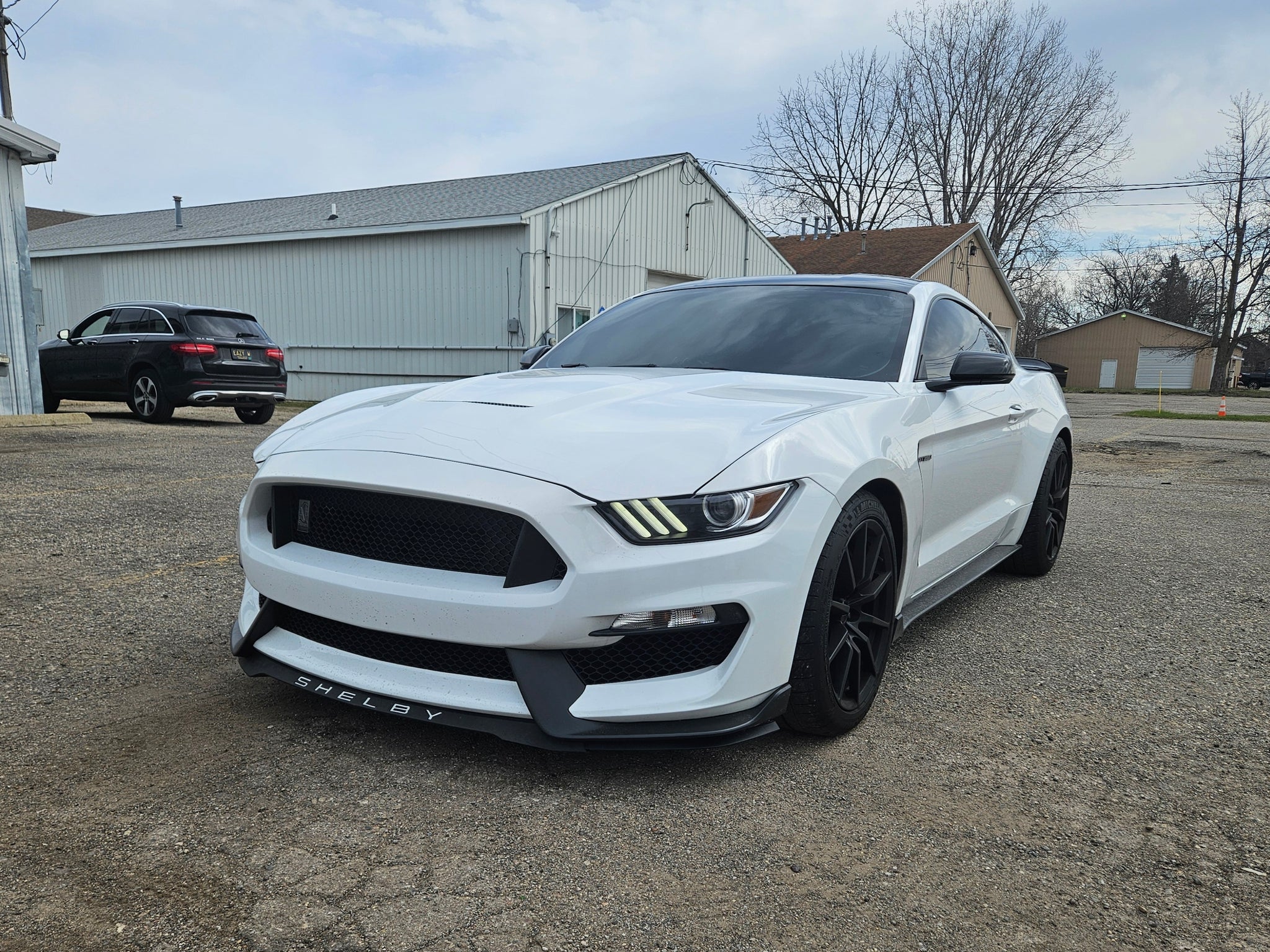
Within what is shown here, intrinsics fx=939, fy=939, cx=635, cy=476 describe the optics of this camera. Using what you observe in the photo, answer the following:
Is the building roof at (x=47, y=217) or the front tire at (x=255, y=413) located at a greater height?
the building roof at (x=47, y=217)

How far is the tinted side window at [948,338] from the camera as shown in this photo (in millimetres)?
3703

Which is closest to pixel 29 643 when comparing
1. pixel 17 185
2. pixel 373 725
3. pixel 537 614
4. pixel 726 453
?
pixel 373 725

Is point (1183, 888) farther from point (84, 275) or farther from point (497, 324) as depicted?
point (84, 275)

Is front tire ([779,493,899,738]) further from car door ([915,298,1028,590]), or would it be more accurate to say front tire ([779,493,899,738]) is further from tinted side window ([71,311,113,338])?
tinted side window ([71,311,113,338])

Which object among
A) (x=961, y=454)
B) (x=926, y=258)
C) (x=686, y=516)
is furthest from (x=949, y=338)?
(x=926, y=258)

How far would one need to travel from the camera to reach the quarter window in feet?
12.1

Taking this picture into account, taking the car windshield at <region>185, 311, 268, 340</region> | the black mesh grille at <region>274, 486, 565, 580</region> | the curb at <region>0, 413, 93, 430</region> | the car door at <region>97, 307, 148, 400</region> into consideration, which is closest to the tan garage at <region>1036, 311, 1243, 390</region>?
the car windshield at <region>185, 311, 268, 340</region>

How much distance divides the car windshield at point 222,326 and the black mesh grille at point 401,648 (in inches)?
411

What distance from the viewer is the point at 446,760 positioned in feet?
8.40

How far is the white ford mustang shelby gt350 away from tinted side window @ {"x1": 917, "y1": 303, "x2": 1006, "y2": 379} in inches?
17.2

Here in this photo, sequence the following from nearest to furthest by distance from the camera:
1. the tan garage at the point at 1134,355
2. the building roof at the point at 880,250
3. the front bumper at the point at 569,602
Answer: the front bumper at the point at 569,602 < the building roof at the point at 880,250 < the tan garage at the point at 1134,355

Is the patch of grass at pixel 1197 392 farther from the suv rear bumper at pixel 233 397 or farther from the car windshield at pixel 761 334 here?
the car windshield at pixel 761 334

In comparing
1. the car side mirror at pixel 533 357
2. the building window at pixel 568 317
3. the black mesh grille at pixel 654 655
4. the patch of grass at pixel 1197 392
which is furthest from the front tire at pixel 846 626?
the patch of grass at pixel 1197 392

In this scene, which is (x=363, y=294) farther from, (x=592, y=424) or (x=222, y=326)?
(x=592, y=424)
